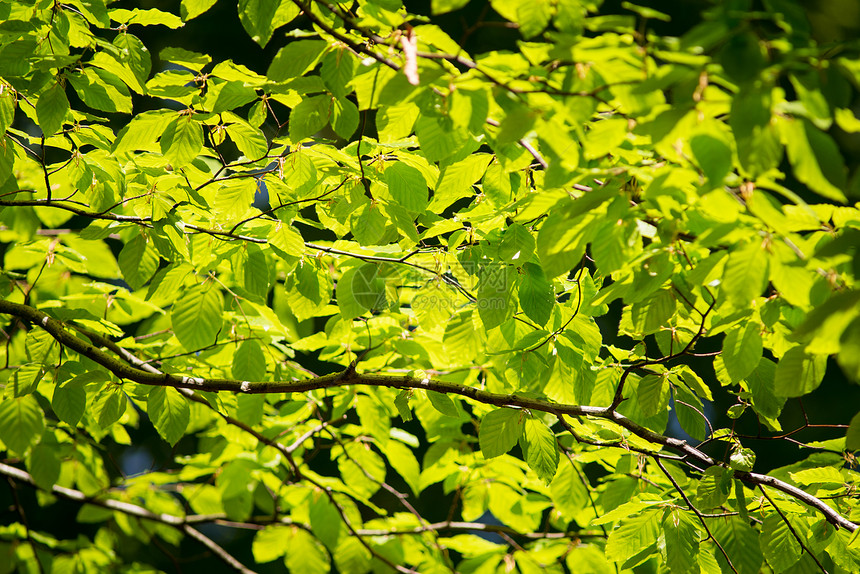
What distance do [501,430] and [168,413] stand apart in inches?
36.2

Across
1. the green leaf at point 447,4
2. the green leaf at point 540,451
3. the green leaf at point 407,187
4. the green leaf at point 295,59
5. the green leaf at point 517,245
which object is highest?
A: the green leaf at point 447,4

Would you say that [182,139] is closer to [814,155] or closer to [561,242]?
[561,242]

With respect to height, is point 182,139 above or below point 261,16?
below

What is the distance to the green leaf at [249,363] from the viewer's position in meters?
1.85

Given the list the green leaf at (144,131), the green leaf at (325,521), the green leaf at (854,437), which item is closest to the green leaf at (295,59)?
the green leaf at (144,131)

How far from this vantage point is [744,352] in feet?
4.09

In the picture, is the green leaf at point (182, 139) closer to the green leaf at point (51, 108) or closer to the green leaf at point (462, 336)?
the green leaf at point (51, 108)

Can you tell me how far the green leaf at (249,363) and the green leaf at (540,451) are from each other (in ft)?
2.73

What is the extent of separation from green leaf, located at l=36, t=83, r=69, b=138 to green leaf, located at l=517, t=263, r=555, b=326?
3.79 feet

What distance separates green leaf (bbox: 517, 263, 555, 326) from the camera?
4.64ft

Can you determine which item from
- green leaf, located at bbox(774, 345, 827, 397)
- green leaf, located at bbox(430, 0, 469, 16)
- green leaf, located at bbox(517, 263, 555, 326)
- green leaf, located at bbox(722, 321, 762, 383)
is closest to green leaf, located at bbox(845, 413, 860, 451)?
green leaf, located at bbox(774, 345, 827, 397)

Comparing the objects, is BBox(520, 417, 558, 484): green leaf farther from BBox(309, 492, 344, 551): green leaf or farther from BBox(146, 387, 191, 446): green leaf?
BBox(309, 492, 344, 551): green leaf

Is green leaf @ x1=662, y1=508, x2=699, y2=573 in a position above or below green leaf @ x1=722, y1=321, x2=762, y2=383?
below

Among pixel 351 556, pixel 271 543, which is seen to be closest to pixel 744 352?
pixel 351 556
